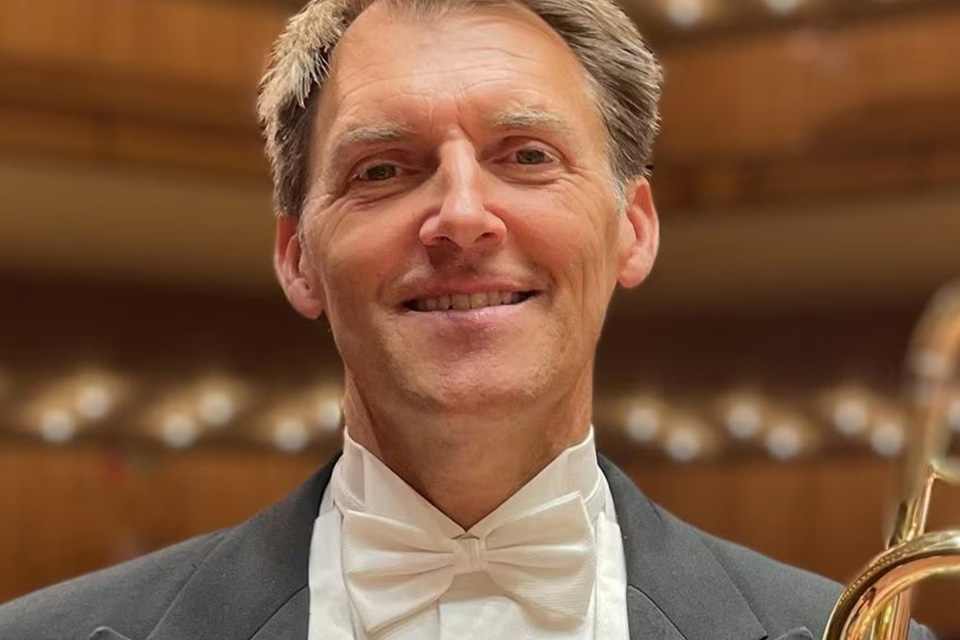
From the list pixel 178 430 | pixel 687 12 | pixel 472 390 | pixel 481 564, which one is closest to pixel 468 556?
pixel 481 564

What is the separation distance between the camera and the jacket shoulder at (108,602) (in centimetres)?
123

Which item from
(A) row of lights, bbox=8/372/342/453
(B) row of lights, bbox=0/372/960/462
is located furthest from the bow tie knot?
(B) row of lights, bbox=0/372/960/462

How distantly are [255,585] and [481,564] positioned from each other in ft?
0.64

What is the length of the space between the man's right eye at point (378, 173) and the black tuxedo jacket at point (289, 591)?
0.29 m

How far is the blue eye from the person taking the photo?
119 centimetres

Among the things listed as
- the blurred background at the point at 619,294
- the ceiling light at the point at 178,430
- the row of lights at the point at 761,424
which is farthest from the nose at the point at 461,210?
the row of lights at the point at 761,424

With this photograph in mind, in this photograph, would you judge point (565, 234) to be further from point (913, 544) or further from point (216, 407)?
point (216, 407)

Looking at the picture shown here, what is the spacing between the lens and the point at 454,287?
1146mm

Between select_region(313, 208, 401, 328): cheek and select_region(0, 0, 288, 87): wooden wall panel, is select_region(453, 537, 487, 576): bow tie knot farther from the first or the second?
select_region(0, 0, 288, 87): wooden wall panel

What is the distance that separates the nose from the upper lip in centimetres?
3

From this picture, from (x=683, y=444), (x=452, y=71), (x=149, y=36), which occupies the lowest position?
(x=683, y=444)

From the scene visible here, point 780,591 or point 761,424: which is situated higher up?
point 780,591

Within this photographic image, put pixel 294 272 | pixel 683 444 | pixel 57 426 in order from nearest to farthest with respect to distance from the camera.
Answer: pixel 294 272
pixel 57 426
pixel 683 444

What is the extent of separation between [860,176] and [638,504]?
4019 millimetres
